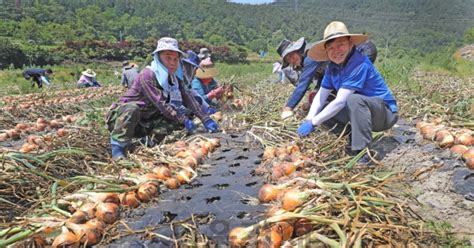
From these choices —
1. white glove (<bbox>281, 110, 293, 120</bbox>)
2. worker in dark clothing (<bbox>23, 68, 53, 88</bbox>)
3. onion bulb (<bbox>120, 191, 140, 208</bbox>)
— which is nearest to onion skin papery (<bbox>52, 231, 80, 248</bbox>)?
onion bulb (<bbox>120, 191, 140, 208</bbox>)

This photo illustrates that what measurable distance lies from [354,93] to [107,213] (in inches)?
71.0

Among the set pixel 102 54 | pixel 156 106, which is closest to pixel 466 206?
pixel 156 106

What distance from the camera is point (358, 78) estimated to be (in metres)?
2.64

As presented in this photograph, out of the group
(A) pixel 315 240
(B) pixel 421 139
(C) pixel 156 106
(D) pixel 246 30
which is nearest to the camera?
(A) pixel 315 240

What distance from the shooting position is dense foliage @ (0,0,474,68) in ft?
107

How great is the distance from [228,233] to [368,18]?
82082mm

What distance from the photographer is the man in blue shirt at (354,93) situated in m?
2.55

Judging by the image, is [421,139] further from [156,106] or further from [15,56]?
[15,56]

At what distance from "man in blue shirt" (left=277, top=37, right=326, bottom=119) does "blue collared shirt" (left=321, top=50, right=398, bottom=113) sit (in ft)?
1.38

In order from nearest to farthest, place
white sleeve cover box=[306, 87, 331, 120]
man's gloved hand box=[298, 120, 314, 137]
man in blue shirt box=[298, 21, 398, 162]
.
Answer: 1. man in blue shirt box=[298, 21, 398, 162]
2. man's gloved hand box=[298, 120, 314, 137]
3. white sleeve cover box=[306, 87, 331, 120]

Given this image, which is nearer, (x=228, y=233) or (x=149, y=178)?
(x=228, y=233)

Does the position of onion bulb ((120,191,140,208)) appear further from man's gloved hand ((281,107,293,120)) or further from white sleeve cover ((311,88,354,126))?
man's gloved hand ((281,107,293,120))

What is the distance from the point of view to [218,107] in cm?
536

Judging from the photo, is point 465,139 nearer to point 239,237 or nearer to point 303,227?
point 303,227
